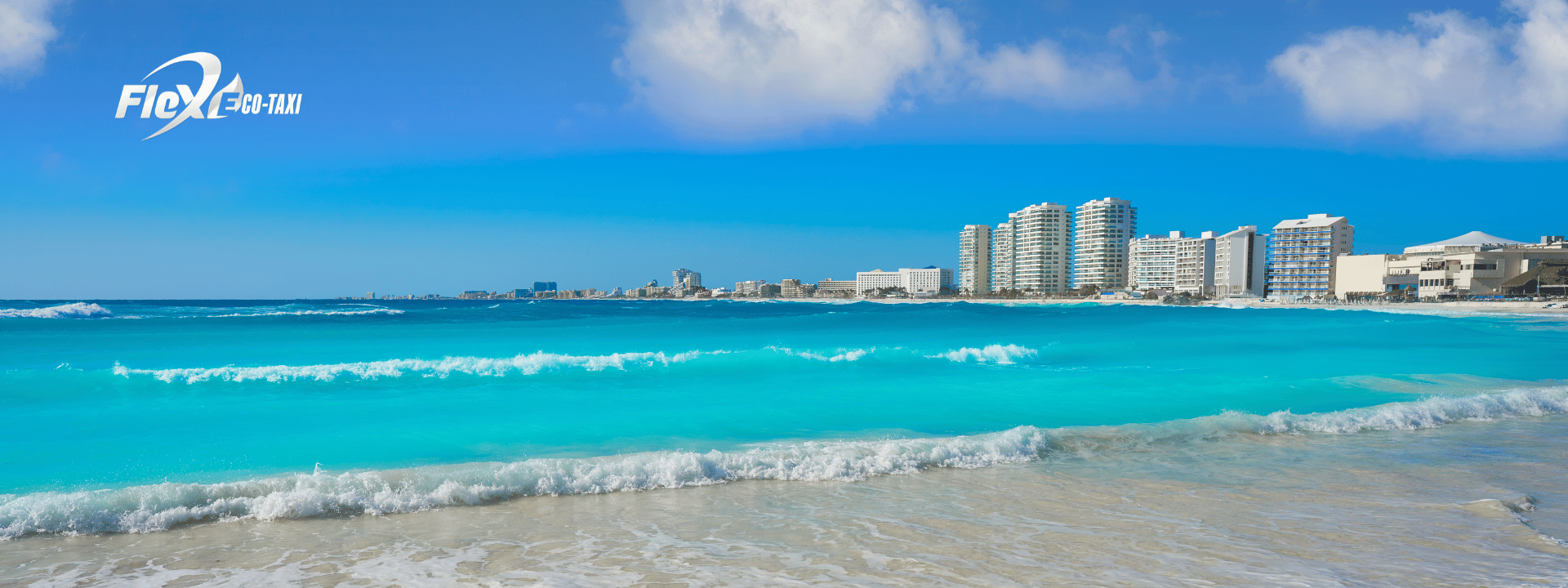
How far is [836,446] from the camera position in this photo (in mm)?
8055

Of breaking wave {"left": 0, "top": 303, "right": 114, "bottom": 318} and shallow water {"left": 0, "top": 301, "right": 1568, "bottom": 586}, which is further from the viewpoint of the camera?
breaking wave {"left": 0, "top": 303, "right": 114, "bottom": 318}

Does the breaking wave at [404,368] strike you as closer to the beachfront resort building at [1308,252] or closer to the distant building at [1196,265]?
the beachfront resort building at [1308,252]

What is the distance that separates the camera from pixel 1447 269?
83875 mm

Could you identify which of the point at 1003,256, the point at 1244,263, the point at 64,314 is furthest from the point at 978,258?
the point at 64,314

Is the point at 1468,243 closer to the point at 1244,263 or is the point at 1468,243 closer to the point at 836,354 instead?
the point at 1244,263

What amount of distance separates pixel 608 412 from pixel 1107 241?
161 meters

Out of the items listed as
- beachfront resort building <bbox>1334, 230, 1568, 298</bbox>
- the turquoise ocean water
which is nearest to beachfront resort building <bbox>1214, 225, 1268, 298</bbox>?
beachfront resort building <bbox>1334, 230, 1568, 298</bbox>

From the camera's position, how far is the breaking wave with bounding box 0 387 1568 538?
5621 millimetres

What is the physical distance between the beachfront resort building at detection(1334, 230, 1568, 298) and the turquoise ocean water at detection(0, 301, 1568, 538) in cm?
7823

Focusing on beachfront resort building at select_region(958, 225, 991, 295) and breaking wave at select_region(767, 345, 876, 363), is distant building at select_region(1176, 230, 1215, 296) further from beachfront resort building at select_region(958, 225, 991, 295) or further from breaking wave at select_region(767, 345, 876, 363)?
breaking wave at select_region(767, 345, 876, 363)

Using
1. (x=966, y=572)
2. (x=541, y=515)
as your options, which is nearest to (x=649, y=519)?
(x=541, y=515)

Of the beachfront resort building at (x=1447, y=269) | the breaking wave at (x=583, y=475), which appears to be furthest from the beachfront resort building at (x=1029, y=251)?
the breaking wave at (x=583, y=475)

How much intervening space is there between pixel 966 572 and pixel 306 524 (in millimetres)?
5092

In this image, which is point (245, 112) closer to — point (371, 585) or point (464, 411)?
point (464, 411)
